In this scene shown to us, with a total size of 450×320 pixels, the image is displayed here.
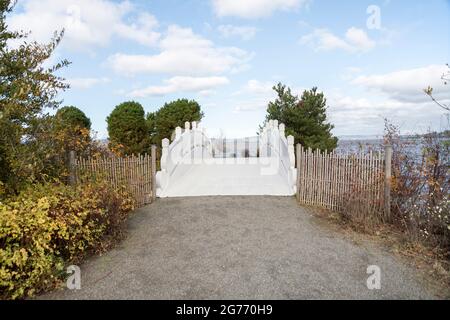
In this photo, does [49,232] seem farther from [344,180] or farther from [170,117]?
[170,117]

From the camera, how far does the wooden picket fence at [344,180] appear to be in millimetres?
6238

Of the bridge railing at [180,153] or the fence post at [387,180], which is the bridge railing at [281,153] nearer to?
the fence post at [387,180]

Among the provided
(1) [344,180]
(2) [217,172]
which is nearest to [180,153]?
(2) [217,172]

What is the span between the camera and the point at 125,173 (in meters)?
7.56

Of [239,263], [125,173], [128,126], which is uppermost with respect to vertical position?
[128,126]

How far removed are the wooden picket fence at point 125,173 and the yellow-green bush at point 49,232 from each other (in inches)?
58.7

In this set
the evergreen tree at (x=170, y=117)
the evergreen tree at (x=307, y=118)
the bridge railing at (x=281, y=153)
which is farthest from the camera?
the evergreen tree at (x=170, y=117)

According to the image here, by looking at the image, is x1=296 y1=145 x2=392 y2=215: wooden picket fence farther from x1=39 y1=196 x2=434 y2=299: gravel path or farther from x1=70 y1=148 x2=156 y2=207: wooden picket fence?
x1=70 y1=148 x2=156 y2=207: wooden picket fence

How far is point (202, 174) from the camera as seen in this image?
11758mm

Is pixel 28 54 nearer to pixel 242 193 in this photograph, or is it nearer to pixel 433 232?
pixel 242 193

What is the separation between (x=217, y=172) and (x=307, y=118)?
25.5 feet

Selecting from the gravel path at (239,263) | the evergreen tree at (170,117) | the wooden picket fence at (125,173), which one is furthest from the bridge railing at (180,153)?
the evergreen tree at (170,117)

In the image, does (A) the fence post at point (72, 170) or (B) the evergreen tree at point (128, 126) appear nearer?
(A) the fence post at point (72, 170)

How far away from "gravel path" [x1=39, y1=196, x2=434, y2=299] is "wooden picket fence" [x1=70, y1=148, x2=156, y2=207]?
3.96 feet
